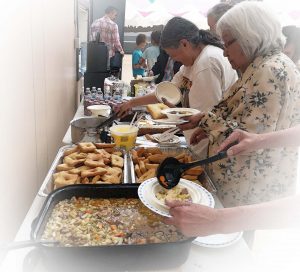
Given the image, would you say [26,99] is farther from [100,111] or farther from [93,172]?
[100,111]

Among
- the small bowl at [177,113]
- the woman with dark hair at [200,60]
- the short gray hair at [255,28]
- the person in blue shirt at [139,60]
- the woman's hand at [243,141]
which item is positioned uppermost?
the short gray hair at [255,28]

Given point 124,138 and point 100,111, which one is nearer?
point 124,138

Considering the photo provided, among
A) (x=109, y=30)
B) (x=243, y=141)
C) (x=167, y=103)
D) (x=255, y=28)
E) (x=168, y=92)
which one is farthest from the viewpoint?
(x=109, y=30)

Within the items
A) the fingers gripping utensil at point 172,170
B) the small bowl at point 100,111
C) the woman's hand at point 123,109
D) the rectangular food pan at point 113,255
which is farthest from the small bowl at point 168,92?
the rectangular food pan at point 113,255

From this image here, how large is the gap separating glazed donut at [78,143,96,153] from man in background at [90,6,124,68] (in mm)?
3366

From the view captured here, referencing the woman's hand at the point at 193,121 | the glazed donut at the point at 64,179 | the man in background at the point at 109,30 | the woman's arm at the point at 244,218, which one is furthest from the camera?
the man in background at the point at 109,30

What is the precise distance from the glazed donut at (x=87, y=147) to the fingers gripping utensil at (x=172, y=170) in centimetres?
48

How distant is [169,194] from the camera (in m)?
0.99

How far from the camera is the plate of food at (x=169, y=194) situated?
88 cm

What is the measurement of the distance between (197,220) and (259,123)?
612mm

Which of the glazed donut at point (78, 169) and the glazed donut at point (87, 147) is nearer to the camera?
the glazed donut at point (78, 169)

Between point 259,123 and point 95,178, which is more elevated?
point 259,123

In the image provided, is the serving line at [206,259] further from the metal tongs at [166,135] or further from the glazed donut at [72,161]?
the metal tongs at [166,135]

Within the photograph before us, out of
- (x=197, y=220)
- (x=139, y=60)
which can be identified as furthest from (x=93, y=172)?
(x=139, y=60)
